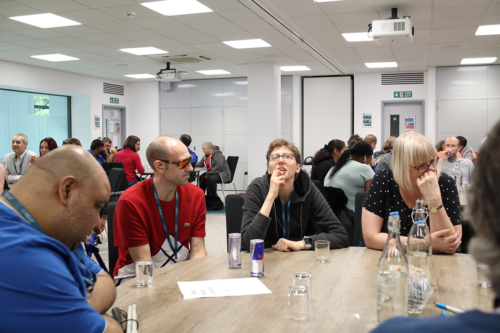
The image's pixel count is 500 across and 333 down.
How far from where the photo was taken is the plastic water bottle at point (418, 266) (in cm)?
144

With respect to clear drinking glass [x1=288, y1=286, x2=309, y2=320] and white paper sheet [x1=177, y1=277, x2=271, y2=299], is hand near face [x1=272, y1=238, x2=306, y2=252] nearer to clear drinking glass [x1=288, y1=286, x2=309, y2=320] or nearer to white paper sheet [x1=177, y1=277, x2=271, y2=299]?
white paper sheet [x1=177, y1=277, x2=271, y2=299]

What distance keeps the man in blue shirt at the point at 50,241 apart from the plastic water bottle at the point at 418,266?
0.93m

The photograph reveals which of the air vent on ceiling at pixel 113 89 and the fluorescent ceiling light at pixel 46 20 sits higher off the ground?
the fluorescent ceiling light at pixel 46 20

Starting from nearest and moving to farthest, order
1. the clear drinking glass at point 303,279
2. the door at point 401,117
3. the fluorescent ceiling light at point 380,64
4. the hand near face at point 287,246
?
the clear drinking glass at point 303,279 < the hand near face at point 287,246 < the fluorescent ceiling light at point 380,64 < the door at point 401,117

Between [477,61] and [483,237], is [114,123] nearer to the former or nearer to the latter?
[477,61]

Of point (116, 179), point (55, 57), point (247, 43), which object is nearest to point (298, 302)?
point (116, 179)

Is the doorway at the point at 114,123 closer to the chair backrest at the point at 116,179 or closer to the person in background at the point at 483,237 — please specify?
the chair backrest at the point at 116,179

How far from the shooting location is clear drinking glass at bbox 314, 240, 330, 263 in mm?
2068

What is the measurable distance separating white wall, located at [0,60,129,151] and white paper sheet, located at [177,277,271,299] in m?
9.64

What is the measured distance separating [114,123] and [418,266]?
1251cm

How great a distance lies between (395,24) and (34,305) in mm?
6017

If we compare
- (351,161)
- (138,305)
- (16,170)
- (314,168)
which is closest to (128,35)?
(16,170)

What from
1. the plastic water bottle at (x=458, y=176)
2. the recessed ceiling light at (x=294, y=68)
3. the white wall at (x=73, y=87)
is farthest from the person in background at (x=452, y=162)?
the white wall at (x=73, y=87)

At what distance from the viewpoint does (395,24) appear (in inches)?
234
